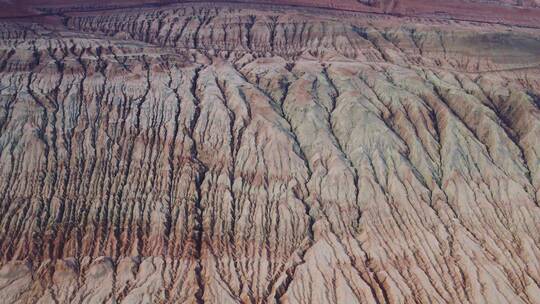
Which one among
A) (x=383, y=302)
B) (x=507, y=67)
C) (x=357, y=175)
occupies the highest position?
(x=507, y=67)

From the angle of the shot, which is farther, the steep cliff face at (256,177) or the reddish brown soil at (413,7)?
the reddish brown soil at (413,7)

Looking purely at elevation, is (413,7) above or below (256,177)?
above

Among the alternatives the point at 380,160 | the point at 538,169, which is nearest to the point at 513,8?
the point at 538,169

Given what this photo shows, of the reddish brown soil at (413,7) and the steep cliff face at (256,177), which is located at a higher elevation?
the reddish brown soil at (413,7)

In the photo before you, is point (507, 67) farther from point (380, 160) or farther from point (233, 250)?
point (233, 250)

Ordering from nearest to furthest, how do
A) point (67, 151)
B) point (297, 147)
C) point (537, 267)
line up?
point (537, 267)
point (67, 151)
point (297, 147)

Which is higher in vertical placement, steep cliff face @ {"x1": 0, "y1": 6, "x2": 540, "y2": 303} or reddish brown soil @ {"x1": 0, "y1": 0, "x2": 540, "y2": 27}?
reddish brown soil @ {"x1": 0, "y1": 0, "x2": 540, "y2": 27}

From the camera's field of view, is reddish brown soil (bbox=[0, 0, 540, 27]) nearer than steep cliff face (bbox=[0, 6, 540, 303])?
No

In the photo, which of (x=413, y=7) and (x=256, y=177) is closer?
(x=256, y=177)
